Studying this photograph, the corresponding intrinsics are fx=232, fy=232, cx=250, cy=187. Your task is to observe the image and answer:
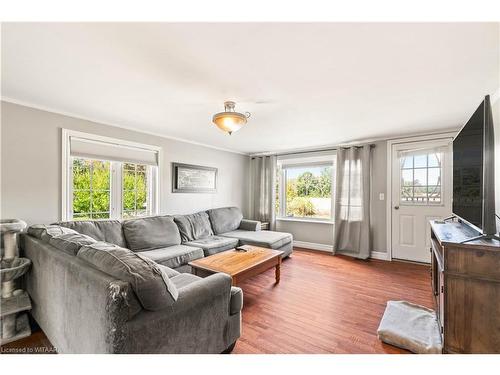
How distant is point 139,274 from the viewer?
3.78 feet

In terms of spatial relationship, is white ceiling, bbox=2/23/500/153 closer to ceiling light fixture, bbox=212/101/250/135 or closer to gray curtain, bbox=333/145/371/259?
ceiling light fixture, bbox=212/101/250/135

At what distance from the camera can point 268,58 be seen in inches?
64.4

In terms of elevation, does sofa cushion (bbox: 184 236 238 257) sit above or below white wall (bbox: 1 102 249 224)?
below

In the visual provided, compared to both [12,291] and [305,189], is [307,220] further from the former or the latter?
[12,291]

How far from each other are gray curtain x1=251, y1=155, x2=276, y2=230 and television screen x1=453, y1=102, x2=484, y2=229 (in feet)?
11.0

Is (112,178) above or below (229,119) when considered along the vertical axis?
below

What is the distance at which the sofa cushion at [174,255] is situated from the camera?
2.79 m

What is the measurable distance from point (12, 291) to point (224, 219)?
2968 mm

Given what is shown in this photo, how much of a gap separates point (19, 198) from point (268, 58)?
290 centimetres

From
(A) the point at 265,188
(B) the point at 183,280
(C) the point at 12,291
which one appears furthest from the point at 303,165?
(C) the point at 12,291

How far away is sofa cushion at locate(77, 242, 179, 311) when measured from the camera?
113cm

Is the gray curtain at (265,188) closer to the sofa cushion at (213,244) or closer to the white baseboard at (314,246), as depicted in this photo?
the white baseboard at (314,246)

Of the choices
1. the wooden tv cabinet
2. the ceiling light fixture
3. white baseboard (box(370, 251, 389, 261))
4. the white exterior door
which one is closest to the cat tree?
the ceiling light fixture
